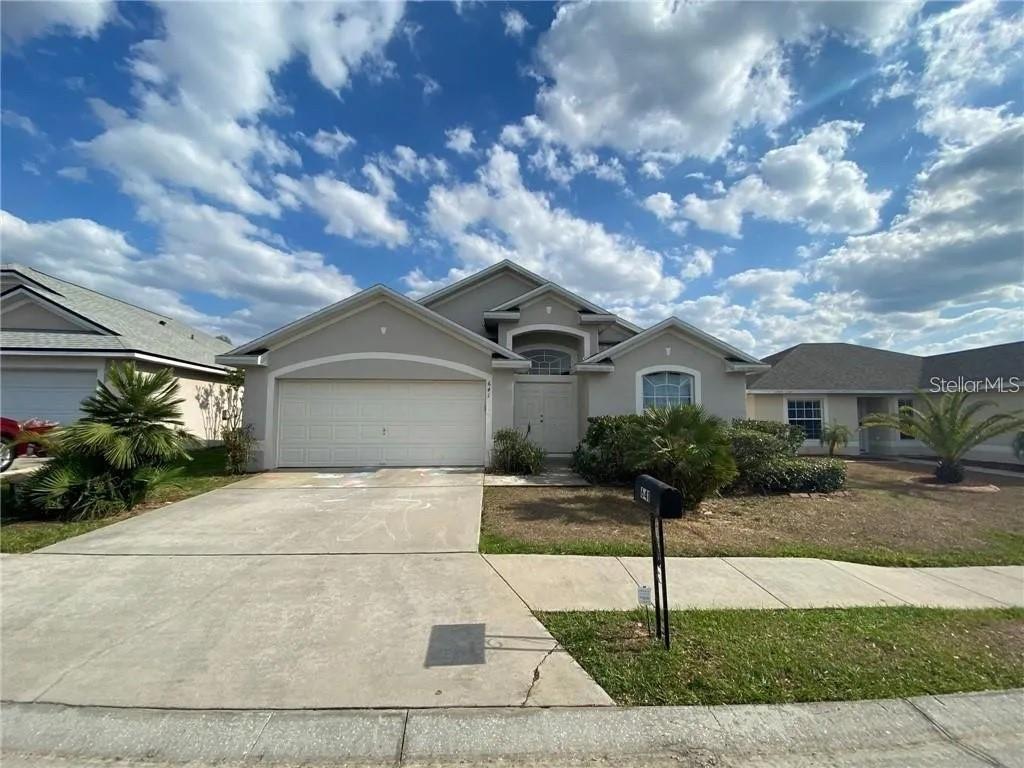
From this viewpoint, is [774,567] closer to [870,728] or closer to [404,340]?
[870,728]

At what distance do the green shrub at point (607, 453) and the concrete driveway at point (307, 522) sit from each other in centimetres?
275

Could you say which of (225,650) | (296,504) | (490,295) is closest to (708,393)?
(490,295)

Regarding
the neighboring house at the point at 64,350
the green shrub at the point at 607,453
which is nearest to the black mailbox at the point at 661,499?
the green shrub at the point at 607,453

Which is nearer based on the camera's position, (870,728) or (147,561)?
(870,728)

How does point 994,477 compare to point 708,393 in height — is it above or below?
below

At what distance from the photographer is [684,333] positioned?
14.2 meters

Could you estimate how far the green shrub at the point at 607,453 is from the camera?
1027 centimetres

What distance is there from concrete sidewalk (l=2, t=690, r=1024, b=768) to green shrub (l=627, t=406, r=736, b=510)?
477 cm

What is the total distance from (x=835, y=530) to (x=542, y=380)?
945 centimetres

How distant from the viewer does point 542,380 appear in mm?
15500

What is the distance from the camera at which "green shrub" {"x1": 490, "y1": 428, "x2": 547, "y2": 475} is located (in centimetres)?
1196

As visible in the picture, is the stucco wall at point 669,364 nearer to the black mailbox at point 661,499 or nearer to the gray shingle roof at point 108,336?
the black mailbox at point 661,499

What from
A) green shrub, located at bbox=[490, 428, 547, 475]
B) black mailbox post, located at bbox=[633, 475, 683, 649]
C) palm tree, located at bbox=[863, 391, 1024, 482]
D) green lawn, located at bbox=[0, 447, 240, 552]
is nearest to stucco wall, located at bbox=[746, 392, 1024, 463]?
palm tree, located at bbox=[863, 391, 1024, 482]

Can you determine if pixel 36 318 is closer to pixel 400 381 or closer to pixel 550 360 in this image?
pixel 400 381
